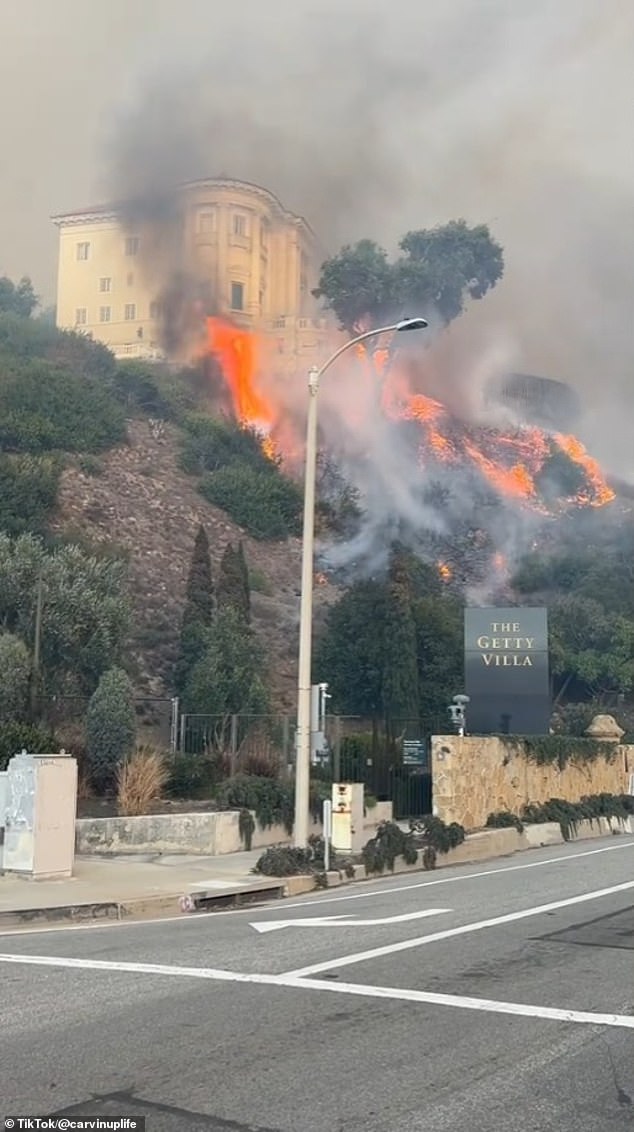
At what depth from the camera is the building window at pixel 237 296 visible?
3991 inches

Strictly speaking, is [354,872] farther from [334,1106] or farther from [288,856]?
[334,1106]

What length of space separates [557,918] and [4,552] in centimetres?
2427

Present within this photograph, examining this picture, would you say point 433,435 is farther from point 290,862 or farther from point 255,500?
point 290,862

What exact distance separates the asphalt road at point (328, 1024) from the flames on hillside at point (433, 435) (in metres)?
71.7

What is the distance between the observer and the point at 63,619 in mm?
29203

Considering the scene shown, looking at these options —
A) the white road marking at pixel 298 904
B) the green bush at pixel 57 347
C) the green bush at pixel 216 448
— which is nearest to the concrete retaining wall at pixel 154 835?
the white road marking at pixel 298 904

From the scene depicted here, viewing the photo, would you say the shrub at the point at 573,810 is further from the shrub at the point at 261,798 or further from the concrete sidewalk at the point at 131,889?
the concrete sidewalk at the point at 131,889

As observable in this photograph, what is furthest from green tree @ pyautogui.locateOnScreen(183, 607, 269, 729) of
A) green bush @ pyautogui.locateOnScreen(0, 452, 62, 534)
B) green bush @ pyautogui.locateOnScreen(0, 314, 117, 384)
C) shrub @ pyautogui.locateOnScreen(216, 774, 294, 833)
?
green bush @ pyautogui.locateOnScreen(0, 314, 117, 384)

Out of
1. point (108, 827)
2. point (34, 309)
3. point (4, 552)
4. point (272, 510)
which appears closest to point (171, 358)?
point (34, 309)

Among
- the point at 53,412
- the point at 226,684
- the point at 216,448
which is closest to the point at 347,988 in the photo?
the point at 226,684

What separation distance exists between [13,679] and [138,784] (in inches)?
232

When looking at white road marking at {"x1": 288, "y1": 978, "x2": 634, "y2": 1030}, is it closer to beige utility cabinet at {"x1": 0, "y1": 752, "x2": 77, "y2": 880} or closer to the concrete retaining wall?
beige utility cabinet at {"x1": 0, "y1": 752, "x2": 77, "y2": 880}

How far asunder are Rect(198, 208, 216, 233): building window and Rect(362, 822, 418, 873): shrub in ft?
296

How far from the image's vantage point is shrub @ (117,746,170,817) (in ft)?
62.6
